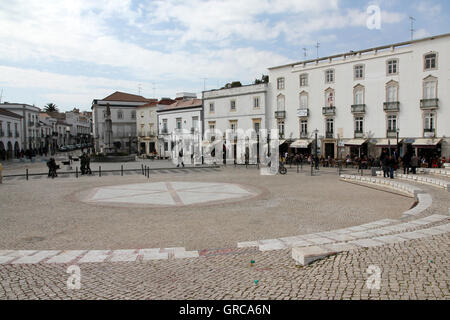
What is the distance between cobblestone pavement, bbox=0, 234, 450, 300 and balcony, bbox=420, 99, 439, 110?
26.5m

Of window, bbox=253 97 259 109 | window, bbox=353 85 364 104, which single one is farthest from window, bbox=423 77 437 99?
window, bbox=253 97 259 109

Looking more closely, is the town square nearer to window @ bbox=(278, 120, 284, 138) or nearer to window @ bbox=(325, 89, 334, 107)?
window @ bbox=(325, 89, 334, 107)

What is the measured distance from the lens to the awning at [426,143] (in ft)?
93.7

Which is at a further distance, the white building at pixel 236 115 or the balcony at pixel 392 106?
the white building at pixel 236 115

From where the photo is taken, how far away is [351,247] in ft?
21.2

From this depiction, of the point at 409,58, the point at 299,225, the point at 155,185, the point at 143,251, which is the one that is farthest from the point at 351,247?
the point at 409,58

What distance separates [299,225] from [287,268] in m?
3.87

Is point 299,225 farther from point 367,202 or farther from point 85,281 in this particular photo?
point 85,281

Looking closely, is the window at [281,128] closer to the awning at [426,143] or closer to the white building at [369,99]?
the white building at [369,99]

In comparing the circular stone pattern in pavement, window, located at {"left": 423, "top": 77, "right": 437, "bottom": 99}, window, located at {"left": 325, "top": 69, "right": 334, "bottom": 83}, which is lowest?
the circular stone pattern in pavement

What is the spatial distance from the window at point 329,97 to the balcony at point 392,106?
5473 mm

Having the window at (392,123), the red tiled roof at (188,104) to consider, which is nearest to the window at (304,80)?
the window at (392,123)

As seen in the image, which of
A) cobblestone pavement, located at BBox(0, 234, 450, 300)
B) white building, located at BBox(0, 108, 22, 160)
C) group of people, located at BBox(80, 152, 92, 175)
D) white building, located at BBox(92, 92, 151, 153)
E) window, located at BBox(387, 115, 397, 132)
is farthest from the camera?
white building, located at BBox(92, 92, 151, 153)

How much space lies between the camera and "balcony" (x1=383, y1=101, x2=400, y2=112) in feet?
101
